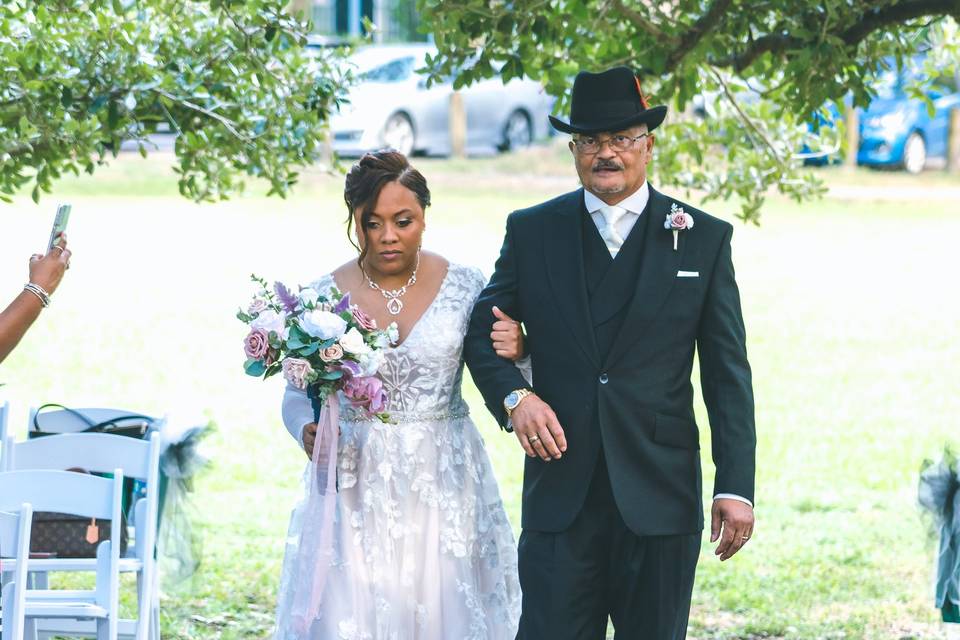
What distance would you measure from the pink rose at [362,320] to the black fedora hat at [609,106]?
827 mm

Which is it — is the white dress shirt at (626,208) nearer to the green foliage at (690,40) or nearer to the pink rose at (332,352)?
the pink rose at (332,352)

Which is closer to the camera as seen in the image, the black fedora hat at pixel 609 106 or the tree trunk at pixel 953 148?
the black fedora hat at pixel 609 106

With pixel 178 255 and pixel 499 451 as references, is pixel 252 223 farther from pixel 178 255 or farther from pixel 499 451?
pixel 499 451

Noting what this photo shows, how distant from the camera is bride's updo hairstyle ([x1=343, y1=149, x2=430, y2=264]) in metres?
4.84

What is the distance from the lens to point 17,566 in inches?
176

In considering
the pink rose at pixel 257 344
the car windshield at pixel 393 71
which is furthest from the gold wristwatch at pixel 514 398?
the car windshield at pixel 393 71

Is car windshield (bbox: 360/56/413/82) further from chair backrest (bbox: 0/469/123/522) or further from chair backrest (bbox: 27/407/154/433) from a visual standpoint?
chair backrest (bbox: 0/469/123/522)

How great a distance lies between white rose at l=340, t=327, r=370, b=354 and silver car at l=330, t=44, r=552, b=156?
15514 mm

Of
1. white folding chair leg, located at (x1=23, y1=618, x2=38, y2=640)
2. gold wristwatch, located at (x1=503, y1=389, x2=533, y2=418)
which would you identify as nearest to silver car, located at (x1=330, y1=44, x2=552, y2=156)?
white folding chair leg, located at (x1=23, y1=618, x2=38, y2=640)

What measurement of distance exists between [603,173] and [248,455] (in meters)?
7.06

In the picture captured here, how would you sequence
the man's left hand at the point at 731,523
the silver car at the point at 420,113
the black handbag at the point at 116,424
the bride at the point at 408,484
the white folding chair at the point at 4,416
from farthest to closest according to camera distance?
1. the silver car at the point at 420,113
2. the black handbag at the point at 116,424
3. the white folding chair at the point at 4,416
4. the bride at the point at 408,484
5. the man's left hand at the point at 731,523

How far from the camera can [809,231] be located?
20.9 m

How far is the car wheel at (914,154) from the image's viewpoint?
2423 centimetres

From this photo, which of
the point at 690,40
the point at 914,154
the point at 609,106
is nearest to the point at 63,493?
the point at 609,106
